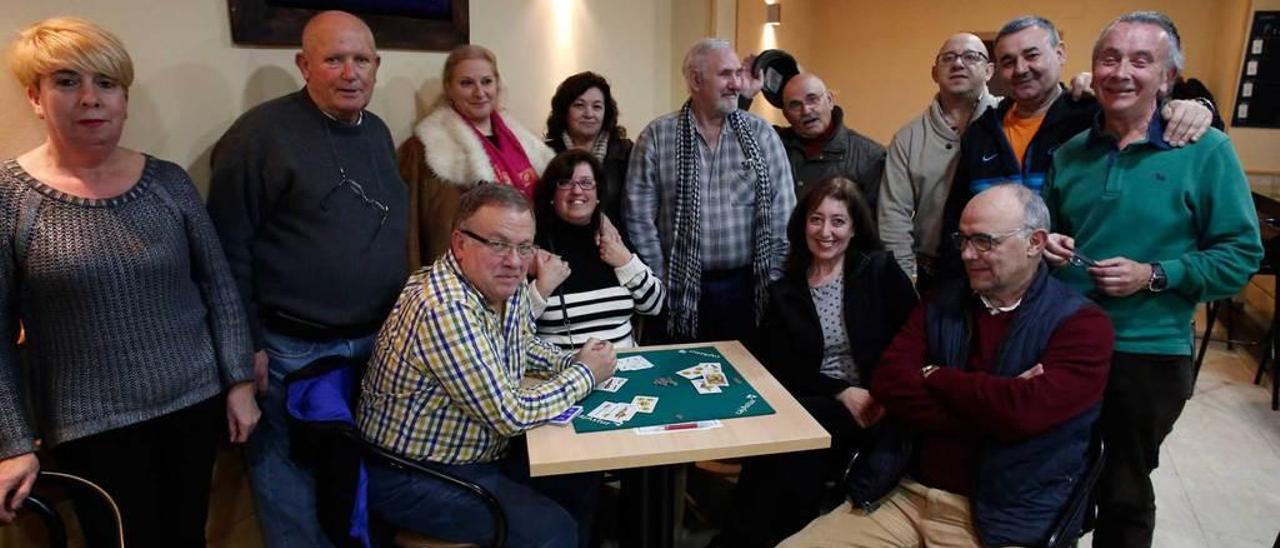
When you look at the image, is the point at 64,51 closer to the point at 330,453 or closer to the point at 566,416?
the point at 330,453

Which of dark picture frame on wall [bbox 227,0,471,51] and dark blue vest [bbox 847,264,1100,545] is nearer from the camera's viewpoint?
dark blue vest [bbox 847,264,1100,545]

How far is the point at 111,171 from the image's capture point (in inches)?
61.9

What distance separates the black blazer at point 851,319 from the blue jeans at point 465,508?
0.83 metres

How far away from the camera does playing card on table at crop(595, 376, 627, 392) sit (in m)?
1.94

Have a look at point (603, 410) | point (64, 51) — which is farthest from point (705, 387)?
point (64, 51)

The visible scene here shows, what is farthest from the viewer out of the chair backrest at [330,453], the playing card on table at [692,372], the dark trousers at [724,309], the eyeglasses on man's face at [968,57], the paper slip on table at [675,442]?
the dark trousers at [724,309]

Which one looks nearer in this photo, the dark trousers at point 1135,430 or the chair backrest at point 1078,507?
the chair backrest at point 1078,507

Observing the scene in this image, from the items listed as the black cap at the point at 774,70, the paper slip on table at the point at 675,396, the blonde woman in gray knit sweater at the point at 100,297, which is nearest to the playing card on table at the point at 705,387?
the paper slip on table at the point at 675,396

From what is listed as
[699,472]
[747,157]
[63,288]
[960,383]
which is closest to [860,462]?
[960,383]

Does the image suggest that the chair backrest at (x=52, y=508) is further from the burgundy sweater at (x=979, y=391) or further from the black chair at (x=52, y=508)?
the burgundy sweater at (x=979, y=391)

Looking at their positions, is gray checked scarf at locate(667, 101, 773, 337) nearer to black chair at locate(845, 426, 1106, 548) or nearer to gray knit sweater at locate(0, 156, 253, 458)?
black chair at locate(845, 426, 1106, 548)

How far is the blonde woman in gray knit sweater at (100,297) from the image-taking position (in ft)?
4.84

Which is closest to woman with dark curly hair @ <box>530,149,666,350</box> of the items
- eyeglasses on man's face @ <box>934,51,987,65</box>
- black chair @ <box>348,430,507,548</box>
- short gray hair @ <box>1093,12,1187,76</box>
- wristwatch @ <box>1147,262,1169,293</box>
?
black chair @ <box>348,430,507,548</box>

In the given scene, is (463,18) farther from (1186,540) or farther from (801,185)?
(1186,540)
